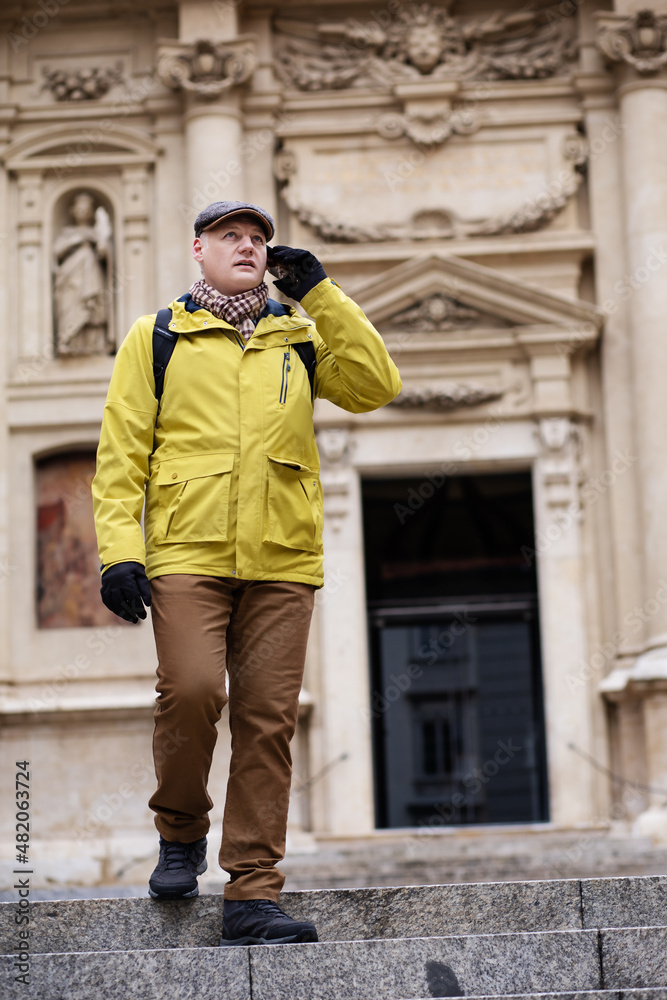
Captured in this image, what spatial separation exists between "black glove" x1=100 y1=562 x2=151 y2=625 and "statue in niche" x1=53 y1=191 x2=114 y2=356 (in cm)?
959

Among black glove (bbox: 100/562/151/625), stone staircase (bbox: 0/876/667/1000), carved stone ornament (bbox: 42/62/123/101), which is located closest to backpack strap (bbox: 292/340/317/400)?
black glove (bbox: 100/562/151/625)

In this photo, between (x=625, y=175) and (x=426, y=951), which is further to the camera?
(x=625, y=175)

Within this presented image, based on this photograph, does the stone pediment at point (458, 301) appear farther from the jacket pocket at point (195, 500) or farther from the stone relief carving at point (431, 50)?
the jacket pocket at point (195, 500)

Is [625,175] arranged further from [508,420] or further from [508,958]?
[508,958]

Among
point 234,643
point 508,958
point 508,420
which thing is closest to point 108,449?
point 234,643

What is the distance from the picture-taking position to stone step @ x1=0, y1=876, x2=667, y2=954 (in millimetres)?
4949

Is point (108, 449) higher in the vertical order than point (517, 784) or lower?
higher

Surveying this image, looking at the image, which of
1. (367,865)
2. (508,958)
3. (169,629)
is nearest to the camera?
(508,958)

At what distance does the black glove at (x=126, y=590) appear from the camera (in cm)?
465

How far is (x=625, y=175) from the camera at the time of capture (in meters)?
13.7

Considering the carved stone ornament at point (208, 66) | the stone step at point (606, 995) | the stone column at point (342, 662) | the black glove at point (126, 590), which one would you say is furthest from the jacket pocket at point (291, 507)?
the carved stone ornament at point (208, 66)

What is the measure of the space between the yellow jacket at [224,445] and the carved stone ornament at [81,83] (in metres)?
9.89

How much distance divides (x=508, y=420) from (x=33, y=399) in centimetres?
418

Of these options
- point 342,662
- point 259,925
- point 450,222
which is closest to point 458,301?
point 450,222
